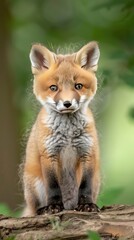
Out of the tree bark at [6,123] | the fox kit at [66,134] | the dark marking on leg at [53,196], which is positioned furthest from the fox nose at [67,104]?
the tree bark at [6,123]

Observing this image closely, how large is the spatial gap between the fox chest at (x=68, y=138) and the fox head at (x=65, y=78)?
0.16 m

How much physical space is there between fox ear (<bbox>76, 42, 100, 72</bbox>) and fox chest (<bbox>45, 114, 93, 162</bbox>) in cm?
51

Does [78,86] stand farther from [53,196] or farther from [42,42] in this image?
[42,42]

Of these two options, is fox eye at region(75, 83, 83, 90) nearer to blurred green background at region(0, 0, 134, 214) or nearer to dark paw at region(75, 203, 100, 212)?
dark paw at region(75, 203, 100, 212)

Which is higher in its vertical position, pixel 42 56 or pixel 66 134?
pixel 42 56

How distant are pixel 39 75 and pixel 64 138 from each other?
2.23 ft

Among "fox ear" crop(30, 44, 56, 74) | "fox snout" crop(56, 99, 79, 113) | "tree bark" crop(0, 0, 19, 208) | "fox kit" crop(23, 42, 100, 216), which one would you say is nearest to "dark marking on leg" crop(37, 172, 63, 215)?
"fox kit" crop(23, 42, 100, 216)

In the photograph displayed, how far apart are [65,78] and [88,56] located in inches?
16.5

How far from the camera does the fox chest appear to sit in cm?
912

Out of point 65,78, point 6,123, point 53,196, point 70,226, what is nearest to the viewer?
point 70,226

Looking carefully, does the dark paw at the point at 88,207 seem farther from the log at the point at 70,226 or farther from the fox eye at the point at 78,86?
the fox eye at the point at 78,86

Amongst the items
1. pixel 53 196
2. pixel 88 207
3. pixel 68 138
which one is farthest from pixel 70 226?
pixel 68 138

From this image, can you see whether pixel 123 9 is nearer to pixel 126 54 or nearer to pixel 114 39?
pixel 126 54

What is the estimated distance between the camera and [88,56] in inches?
359
